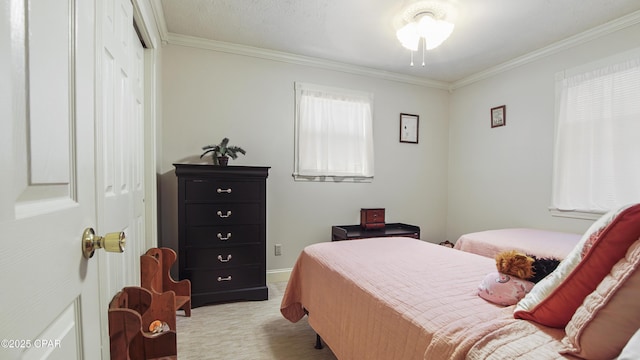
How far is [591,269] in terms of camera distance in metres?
0.83

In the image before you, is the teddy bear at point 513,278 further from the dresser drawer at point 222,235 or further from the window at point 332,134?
the window at point 332,134

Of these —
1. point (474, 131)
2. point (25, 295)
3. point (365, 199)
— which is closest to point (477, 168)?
point (474, 131)

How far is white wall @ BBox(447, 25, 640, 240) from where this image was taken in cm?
291

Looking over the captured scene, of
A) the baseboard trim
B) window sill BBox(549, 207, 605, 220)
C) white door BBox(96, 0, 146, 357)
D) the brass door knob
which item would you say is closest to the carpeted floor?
the baseboard trim

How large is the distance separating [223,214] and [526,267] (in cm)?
226

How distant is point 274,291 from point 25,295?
2675mm

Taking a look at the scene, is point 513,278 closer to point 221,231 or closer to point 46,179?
point 46,179

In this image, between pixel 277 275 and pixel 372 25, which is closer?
pixel 372 25

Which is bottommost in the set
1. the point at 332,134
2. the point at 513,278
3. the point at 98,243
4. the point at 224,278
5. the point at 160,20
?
the point at 224,278

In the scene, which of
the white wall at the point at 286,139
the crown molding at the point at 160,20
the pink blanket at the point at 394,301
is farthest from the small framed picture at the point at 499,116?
the crown molding at the point at 160,20

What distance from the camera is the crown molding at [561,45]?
245cm

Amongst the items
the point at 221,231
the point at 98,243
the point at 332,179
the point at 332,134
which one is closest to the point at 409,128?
the point at 332,134

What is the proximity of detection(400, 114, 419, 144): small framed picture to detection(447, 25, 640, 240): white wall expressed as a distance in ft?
2.10

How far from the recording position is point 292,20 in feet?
8.32
